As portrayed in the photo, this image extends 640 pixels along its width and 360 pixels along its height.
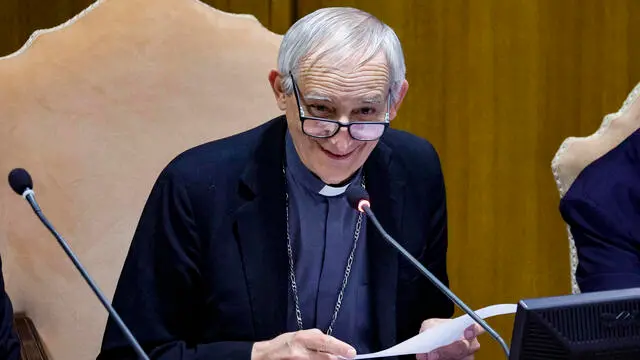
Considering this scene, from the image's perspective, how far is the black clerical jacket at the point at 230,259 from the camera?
1.74 metres

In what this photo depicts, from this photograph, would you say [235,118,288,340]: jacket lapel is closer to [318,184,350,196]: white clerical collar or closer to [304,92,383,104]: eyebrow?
[318,184,350,196]: white clerical collar

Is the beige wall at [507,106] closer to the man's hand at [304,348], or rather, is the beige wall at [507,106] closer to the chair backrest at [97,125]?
the chair backrest at [97,125]

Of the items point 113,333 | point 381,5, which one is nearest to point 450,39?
point 381,5

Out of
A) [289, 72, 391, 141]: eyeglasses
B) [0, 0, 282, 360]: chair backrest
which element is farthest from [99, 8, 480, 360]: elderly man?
[0, 0, 282, 360]: chair backrest

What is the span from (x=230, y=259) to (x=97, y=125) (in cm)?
44

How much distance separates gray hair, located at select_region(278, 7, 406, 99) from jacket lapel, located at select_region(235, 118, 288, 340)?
0.17 metres

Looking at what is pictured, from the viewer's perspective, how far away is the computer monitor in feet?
4.05

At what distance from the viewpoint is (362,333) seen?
187 cm

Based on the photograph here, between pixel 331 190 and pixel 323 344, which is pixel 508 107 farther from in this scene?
pixel 323 344

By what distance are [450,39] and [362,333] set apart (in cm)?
115

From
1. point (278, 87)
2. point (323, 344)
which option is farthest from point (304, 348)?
point (278, 87)

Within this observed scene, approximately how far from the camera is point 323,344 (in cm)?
152

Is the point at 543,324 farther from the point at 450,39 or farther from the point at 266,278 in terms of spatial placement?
the point at 450,39

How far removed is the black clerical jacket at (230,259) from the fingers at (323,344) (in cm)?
13
